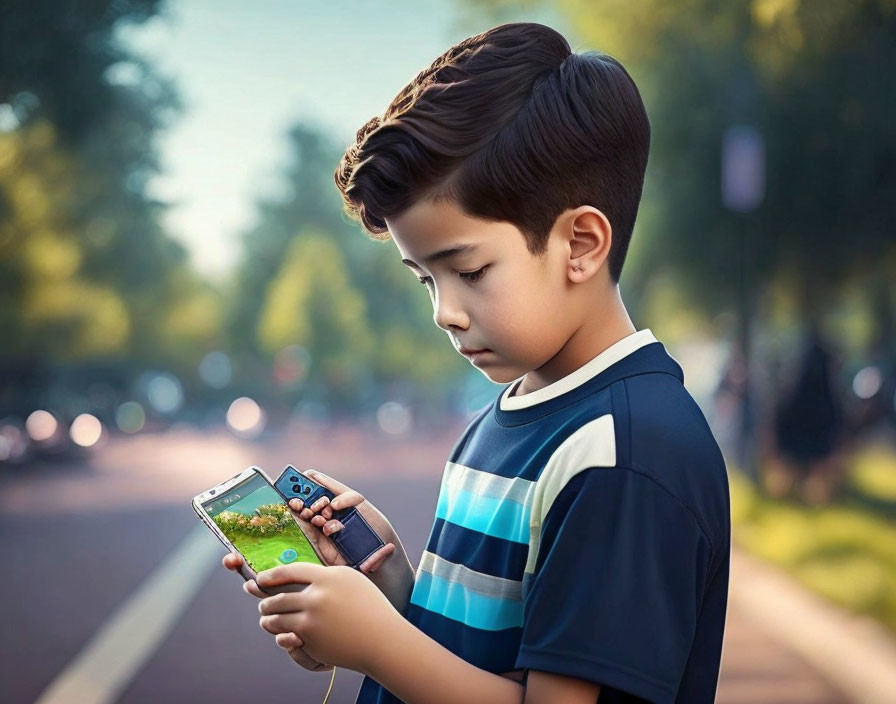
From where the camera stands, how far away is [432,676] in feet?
3.91

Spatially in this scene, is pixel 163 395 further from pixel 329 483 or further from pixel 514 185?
pixel 514 185

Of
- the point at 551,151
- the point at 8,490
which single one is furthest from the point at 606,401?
the point at 8,490

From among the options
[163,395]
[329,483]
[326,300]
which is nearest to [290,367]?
[326,300]

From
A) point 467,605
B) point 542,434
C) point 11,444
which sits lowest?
point 467,605

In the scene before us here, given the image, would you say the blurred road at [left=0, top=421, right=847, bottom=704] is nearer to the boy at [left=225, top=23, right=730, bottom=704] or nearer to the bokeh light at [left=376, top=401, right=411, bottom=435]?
the boy at [left=225, top=23, right=730, bottom=704]

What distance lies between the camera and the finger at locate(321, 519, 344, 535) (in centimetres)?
147

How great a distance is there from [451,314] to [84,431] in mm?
15675

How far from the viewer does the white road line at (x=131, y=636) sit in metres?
4.82

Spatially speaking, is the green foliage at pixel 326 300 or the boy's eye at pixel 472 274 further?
the green foliage at pixel 326 300

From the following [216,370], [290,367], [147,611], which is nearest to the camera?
[147,611]

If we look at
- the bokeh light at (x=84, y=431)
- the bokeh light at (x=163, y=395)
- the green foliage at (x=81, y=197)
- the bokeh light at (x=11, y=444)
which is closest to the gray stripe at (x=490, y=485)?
the green foliage at (x=81, y=197)

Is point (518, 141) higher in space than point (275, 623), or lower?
higher

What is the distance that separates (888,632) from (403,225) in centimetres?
464

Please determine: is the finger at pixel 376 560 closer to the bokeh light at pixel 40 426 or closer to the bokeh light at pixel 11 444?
the bokeh light at pixel 11 444
